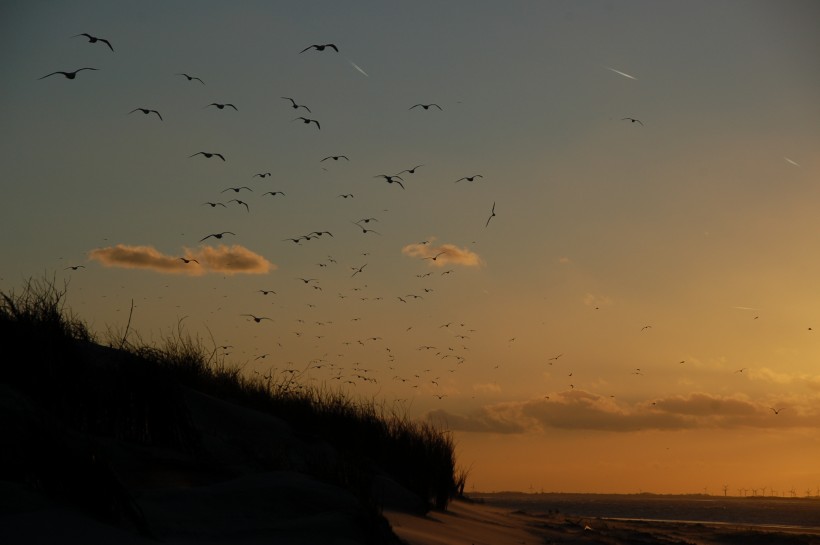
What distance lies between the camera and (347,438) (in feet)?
58.2

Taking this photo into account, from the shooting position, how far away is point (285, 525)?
7.84 metres

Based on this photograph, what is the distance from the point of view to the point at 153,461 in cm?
1010

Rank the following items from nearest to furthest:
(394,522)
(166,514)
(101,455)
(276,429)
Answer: (101,455)
(166,514)
(394,522)
(276,429)

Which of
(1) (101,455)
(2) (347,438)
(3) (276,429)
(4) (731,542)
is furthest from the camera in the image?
(4) (731,542)

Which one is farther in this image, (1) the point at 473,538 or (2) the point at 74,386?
(1) the point at 473,538

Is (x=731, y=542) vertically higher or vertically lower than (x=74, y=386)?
lower

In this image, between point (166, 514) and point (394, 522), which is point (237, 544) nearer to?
point (166, 514)

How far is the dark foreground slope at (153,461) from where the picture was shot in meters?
6.70

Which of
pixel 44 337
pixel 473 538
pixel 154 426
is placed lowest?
pixel 473 538

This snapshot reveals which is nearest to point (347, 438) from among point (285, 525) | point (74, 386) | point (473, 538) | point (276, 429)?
point (276, 429)

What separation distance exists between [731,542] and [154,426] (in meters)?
13.8

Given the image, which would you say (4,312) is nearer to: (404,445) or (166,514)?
(166,514)

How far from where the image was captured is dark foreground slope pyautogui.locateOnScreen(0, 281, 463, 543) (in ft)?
22.0

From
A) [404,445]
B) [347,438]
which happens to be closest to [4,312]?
[347,438]
